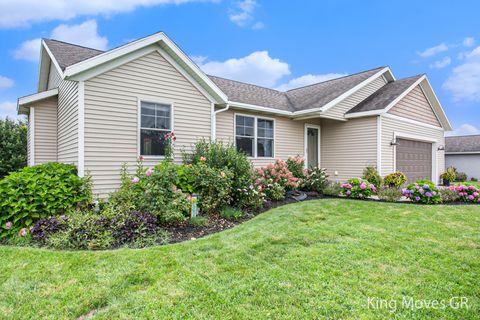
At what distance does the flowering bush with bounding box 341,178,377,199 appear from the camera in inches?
345

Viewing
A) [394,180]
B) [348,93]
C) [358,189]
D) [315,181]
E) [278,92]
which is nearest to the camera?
[358,189]

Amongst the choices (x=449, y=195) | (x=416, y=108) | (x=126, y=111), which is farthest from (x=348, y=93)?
(x=126, y=111)

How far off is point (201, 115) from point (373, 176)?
7038 millimetres

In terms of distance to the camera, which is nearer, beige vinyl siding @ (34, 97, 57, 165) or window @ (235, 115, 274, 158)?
beige vinyl siding @ (34, 97, 57, 165)

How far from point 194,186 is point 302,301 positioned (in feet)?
14.1

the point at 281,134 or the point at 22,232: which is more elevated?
the point at 281,134

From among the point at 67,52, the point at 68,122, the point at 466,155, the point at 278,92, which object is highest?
the point at 278,92

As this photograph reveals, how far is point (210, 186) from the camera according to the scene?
6398 millimetres

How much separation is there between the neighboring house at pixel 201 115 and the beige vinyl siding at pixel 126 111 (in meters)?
0.02

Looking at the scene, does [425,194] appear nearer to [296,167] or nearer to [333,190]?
[333,190]

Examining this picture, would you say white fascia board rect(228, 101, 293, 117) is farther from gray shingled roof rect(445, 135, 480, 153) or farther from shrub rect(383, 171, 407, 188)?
gray shingled roof rect(445, 135, 480, 153)

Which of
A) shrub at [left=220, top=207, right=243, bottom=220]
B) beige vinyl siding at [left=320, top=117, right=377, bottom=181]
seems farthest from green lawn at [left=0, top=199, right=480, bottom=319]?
beige vinyl siding at [left=320, top=117, right=377, bottom=181]

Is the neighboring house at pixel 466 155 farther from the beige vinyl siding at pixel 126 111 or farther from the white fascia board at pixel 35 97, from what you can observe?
the white fascia board at pixel 35 97

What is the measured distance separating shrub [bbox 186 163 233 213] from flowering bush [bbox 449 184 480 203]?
25.5ft
